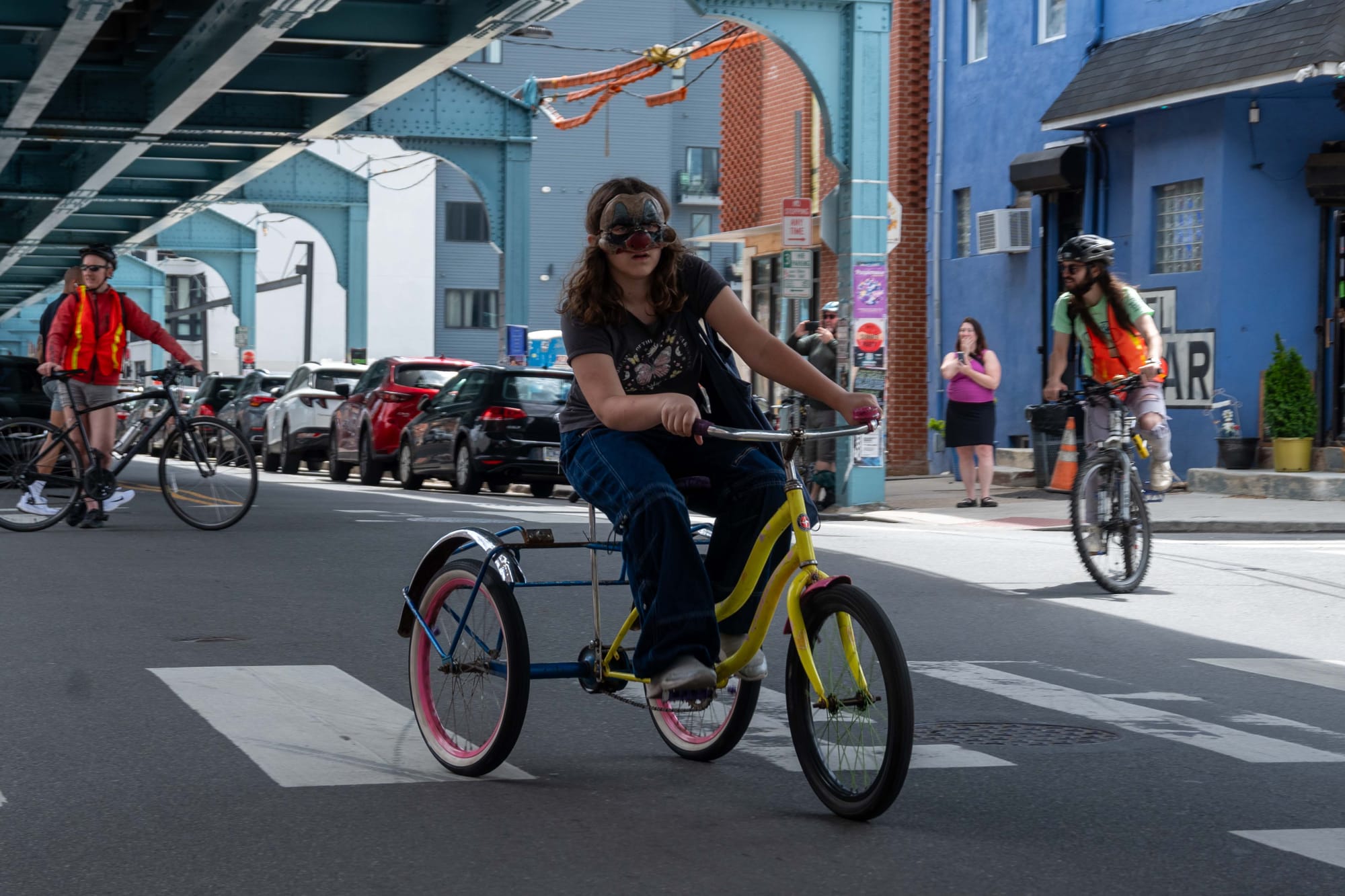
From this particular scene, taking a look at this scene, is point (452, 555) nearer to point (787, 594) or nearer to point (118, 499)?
point (787, 594)

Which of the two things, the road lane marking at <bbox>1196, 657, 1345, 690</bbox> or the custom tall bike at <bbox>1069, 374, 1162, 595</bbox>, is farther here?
the custom tall bike at <bbox>1069, 374, 1162, 595</bbox>

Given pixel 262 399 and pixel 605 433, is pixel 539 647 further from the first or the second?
pixel 262 399

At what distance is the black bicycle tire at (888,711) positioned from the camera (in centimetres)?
474

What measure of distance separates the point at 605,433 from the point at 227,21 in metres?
15.8

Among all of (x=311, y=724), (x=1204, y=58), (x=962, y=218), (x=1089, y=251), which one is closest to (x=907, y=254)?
(x=962, y=218)

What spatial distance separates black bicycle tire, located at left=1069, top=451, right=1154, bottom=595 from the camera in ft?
35.2

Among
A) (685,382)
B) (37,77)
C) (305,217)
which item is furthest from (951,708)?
(305,217)

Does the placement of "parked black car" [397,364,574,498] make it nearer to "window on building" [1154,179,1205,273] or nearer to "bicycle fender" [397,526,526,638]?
"window on building" [1154,179,1205,273]

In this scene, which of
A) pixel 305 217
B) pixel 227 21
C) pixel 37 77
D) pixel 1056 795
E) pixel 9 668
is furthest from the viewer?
pixel 305 217

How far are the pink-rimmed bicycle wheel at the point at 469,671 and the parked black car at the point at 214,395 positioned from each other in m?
33.9

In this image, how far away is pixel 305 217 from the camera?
42562 mm

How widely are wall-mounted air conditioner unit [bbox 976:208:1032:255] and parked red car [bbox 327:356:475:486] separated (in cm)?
682

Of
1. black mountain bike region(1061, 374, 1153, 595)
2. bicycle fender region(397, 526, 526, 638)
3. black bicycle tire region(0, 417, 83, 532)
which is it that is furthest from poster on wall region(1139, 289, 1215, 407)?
bicycle fender region(397, 526, 526, 638)

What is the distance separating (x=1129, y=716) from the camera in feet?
22.5
